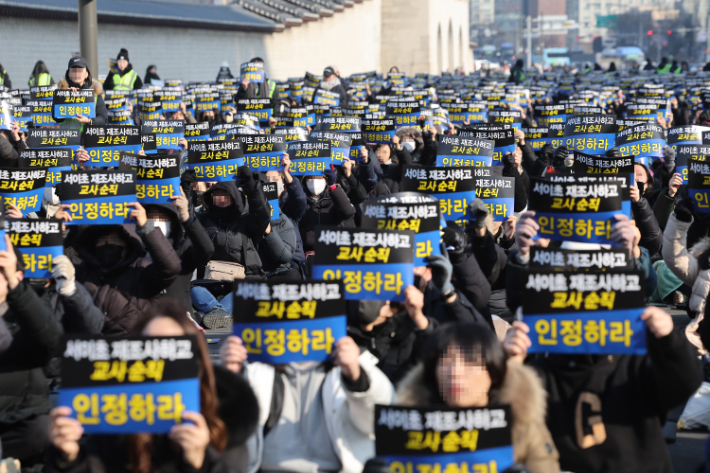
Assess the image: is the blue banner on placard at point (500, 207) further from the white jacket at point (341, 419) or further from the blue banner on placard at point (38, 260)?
the white jacket at point (341, 419)

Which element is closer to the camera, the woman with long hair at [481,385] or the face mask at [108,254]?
the woman with long hair at [481,385]

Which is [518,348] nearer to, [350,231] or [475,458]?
[475,458]

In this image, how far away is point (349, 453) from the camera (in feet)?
14.6

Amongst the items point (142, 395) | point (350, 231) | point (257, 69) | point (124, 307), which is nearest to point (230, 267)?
point (124, 307)

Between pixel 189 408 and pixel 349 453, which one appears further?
pixel 349 453

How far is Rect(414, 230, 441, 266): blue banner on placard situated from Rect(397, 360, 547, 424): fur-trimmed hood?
5.92ft

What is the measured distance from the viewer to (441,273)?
5.21 m

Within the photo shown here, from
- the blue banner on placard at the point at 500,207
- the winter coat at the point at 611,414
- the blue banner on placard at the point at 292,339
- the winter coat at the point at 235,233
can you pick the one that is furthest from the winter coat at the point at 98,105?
the winter coat at the point at 611,414

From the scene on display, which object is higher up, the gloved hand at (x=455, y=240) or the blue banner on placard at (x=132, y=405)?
the gloved hand at (x=455, y=240)

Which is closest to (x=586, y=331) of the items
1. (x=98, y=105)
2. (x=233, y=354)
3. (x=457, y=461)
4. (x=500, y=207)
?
(x=457, y=461)

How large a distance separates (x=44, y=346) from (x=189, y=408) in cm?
157

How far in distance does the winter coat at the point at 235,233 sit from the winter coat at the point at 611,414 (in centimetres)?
477

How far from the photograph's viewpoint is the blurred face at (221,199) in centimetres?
897

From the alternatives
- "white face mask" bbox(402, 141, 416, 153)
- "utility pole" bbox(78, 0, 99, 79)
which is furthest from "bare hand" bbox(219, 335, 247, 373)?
"utility pole" bbox(78, 0, 99, 79)
